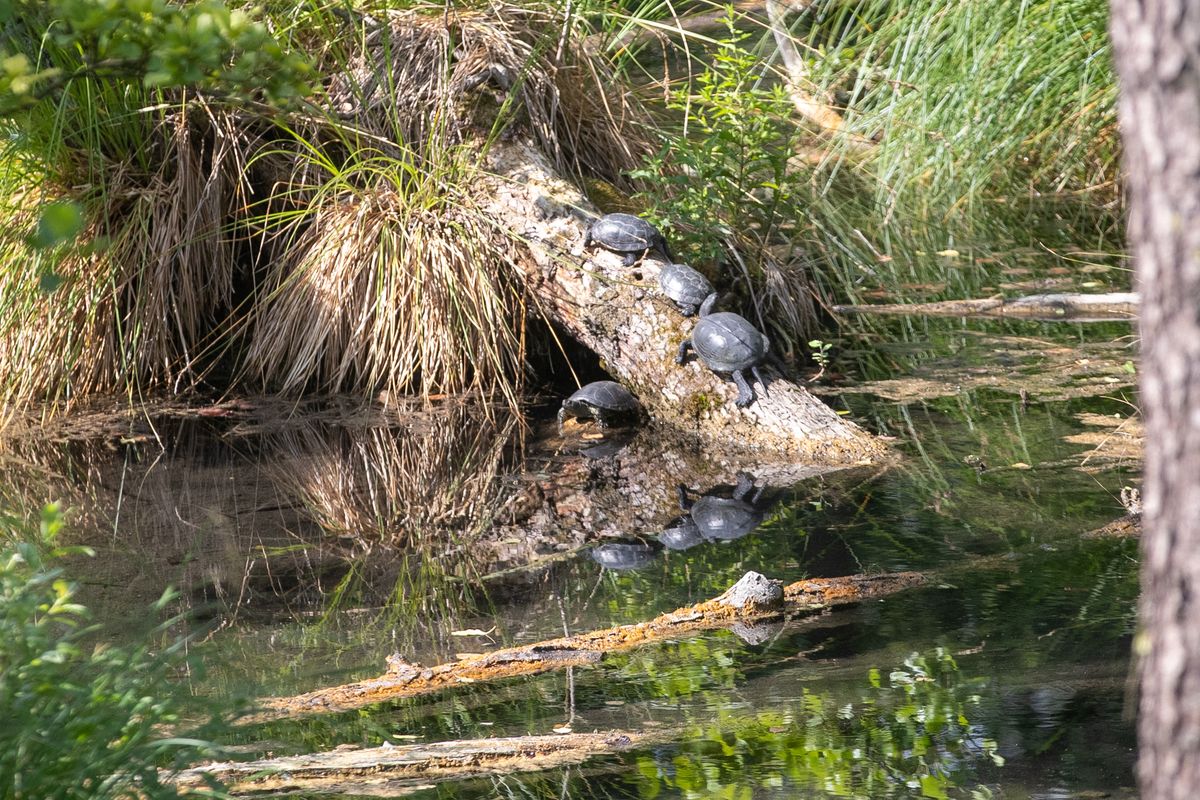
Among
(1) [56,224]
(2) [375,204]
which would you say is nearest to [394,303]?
(2) [375,204]

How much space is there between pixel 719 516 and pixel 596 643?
963 mm

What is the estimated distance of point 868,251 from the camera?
6.52 metres

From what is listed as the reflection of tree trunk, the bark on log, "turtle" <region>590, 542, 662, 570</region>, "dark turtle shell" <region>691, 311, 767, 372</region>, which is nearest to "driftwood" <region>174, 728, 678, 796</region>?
"turtle" <region>590, 542, 662, 570</region>

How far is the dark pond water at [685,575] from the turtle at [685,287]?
0.66 metres

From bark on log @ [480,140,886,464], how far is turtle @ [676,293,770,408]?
0.07 m

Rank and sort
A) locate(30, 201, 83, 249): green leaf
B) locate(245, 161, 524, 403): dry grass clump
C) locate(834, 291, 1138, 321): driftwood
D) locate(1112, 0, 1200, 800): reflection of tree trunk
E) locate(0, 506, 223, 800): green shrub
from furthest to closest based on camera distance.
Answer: locate(834, 291, 1138, 321): driftwood < locate(245, 161, 524, 403): dry grass clump < locate(0, 506, 223, 800): green shrub < locate(30, 201, 83, 249): green leaf < locate(1112, 0, 1200, 800): reflection of tree trunk

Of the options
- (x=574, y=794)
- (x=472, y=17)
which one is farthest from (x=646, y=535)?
(x=472, y=17)

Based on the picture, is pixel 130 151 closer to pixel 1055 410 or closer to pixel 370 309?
pixel 370 309

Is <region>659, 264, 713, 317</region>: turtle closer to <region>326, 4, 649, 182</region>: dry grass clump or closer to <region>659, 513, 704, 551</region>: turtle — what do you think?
<region>326, 4, 649, 182</region>: dry grass clump

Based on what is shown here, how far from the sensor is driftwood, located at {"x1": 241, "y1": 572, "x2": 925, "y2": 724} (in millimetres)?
2643

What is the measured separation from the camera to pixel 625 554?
3.49 metres

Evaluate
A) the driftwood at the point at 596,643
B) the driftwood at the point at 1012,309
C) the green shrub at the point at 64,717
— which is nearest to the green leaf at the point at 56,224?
the green shrub at the point at 64,717

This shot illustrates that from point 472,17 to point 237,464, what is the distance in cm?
246

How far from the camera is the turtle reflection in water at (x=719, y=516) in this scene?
3.59 m
